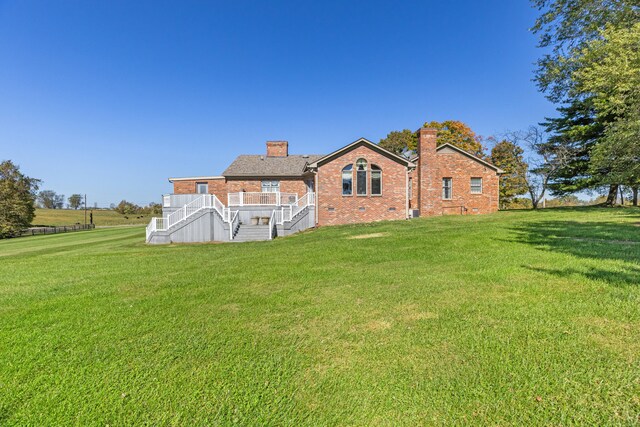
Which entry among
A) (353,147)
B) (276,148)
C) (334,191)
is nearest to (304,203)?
(334,191)

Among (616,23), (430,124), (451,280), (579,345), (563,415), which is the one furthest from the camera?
(430,124)

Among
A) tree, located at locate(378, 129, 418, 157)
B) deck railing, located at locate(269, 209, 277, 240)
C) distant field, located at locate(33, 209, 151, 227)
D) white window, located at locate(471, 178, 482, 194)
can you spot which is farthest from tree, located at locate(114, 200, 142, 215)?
white window, located at locate(471, 178, 482, 194)

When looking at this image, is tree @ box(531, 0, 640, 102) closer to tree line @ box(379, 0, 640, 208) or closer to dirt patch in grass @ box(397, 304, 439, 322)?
tree line @ box(379, 0, 640, 208)

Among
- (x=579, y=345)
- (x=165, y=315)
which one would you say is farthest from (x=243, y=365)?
(x=579, y=345)

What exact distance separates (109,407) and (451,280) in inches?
196

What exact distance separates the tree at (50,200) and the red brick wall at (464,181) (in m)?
107

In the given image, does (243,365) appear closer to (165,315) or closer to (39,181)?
(165,315)

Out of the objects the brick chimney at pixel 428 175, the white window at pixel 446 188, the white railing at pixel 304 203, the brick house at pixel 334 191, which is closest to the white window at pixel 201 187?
the brick house at pixel 334 191

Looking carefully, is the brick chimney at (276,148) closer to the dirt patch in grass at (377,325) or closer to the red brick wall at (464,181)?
the red brick wall at (464,181)

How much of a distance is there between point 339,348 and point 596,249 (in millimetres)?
7151

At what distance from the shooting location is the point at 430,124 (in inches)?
1635

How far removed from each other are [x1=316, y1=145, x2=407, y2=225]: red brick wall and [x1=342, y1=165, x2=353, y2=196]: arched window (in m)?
0.20

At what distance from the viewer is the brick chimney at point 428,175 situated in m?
21.5

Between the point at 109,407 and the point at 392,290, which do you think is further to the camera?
Answer: the point at 392,290
